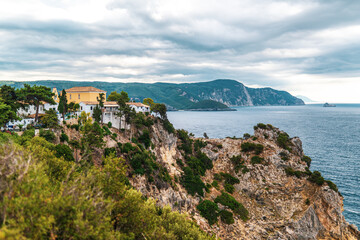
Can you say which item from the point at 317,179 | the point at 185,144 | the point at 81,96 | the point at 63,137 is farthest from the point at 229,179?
the point at 81,96

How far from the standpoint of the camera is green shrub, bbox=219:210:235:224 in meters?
60.4

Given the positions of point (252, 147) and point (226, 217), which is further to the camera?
point (252, 147)

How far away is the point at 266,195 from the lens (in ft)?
234

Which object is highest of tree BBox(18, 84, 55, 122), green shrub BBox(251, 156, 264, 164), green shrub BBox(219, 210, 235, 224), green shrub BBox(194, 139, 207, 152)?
tree BBox(18, 84, 55, 122)

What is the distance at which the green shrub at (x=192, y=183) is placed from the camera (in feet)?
224

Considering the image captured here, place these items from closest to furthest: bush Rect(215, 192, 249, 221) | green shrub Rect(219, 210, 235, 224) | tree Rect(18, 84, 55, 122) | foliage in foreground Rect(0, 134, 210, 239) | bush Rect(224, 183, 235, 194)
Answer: foliage in foreground Rect(0, 134, 210, 239) < green shrub Rect(219, 210, 235, 224) < tree Rect(18, 84, 55, 122) < bush Rect(215, 192, 249, 221) < bush Rect(224, 183, 235, 194)

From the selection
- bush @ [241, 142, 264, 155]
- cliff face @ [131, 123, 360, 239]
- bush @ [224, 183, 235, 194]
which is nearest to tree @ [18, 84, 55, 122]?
cliff face @ [131, 123, 360, 239]

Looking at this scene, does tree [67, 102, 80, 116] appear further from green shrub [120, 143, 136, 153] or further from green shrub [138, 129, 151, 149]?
green shrub [120, 143, 136, 153]

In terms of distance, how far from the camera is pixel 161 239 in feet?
81.8

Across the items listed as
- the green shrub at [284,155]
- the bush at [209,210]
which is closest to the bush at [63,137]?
the bush at [209,210]

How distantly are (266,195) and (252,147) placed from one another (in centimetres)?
2219

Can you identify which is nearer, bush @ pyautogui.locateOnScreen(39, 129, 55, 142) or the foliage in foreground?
the foliage in foreground

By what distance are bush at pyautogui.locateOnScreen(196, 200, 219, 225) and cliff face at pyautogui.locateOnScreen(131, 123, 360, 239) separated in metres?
1.56

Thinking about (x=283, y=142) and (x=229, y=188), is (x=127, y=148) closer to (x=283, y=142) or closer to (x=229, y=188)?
(x=229, y=188)
